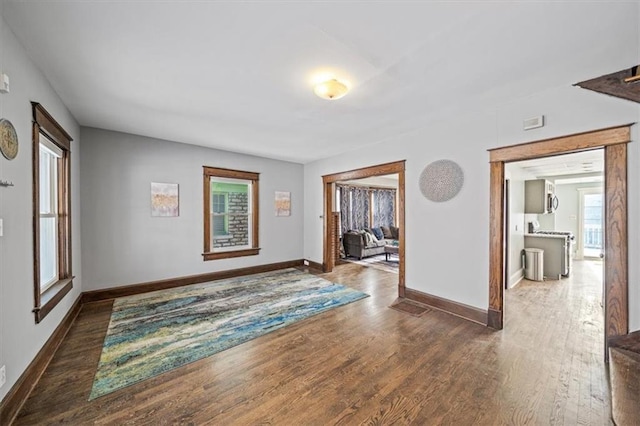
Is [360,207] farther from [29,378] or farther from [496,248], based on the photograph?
[29,378]

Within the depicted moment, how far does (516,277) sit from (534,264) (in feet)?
1.69

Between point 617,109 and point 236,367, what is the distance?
4.03 metres

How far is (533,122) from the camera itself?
2.64 m

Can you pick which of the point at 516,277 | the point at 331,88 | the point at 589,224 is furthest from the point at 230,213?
the point at 589,224

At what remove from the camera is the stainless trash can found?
4.89m

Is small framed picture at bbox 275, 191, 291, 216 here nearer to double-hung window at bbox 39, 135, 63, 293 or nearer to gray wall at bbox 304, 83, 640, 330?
gray wall at bbox 304, 83, 640, 330

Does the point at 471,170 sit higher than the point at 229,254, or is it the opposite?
the point at 471,170

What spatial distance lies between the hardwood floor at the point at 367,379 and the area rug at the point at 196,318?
0.15 m

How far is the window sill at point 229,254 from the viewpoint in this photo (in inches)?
192

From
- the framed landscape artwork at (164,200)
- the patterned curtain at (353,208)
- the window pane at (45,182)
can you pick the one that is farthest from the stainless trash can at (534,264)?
the window pane at (45,182)

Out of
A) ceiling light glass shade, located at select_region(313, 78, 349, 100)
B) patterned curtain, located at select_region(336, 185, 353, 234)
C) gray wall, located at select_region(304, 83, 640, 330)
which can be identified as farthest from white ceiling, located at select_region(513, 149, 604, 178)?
patterned curtain, located at select_region(336, 185, 353, 234)

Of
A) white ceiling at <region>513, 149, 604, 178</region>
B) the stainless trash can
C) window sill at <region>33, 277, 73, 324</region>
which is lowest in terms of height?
the stainless trash can

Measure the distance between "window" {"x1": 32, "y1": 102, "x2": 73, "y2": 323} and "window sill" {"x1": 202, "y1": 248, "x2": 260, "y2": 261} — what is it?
1.98 metres

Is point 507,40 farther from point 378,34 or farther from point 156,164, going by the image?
point 156,164
